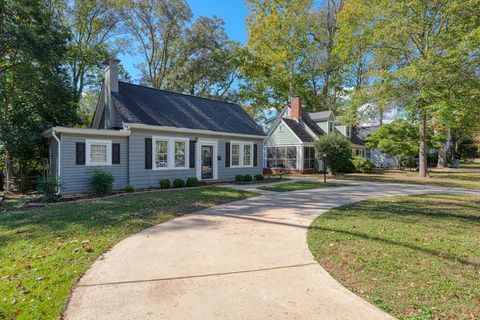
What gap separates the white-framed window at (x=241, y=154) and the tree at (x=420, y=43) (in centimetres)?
1050

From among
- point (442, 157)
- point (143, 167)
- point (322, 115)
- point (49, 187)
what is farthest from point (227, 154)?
point (442, 157)

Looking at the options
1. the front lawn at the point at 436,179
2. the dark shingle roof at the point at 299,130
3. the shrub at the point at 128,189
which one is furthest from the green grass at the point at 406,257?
the dark shingle roof at the point at 299,130

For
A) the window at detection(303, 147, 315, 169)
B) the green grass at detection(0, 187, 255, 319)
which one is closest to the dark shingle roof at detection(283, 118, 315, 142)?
the window at detection(303, 147, 315, 169)

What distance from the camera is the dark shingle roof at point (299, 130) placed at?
939 inches

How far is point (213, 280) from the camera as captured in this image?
3611mm

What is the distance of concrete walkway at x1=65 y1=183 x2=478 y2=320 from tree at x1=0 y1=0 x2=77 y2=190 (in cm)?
1123

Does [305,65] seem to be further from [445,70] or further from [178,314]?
[178,314]

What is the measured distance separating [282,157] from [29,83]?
716 inches

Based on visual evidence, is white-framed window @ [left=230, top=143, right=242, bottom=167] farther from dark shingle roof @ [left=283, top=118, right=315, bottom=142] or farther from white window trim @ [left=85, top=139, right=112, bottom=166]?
dark shingle roof @ [left=283, top=118, right=315, bottom=142]

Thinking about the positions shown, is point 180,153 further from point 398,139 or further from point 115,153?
point 398,139

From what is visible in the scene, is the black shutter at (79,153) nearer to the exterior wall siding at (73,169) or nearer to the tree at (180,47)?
the exterior wall siding at (73,169)

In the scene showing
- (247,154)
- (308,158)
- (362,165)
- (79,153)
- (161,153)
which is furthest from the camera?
(362,165)

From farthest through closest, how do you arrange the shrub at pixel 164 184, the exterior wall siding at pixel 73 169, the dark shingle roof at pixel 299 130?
1. the dark shingle roof at pixel 299 130
2. the shrub at pixel 164 184
3. the exterior wall siding at pixel 73 169

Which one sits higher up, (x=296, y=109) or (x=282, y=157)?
(x=296, y=109)
